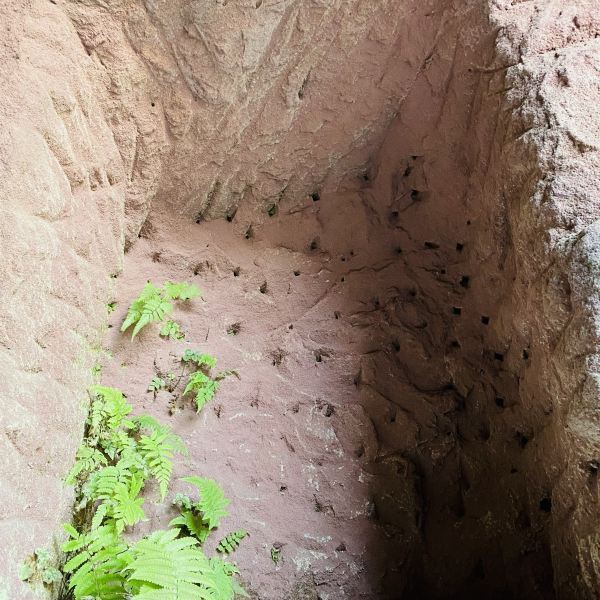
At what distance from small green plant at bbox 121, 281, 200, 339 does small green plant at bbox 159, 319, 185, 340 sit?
0.17 ft

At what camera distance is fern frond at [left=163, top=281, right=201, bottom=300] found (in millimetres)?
3883

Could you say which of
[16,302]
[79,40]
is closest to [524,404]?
[16,302]

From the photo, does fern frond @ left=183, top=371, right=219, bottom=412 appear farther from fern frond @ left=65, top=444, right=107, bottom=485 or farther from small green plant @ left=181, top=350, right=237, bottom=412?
fern frond @ left=65, top=444, right=107, bottom=485

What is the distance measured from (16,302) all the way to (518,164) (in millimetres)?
2502

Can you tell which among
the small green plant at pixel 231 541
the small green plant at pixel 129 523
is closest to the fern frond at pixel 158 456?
the small green plant at pixel 129 523

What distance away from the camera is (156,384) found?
3562mm

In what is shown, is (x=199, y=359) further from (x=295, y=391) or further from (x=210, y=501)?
(x=210, y=501)

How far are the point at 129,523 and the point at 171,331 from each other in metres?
1.28

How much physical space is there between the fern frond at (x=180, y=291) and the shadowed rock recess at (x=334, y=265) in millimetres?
109

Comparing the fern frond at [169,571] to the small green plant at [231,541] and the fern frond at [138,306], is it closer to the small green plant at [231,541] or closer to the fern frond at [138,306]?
the small green plant at [231,541]

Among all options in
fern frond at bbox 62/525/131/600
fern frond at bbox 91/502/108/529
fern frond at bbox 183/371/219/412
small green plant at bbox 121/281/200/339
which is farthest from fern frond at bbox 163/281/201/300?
fern frond at bbox 62/525/131/600

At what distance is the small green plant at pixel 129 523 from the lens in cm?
253

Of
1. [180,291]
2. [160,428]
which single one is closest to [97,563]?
[160,428]

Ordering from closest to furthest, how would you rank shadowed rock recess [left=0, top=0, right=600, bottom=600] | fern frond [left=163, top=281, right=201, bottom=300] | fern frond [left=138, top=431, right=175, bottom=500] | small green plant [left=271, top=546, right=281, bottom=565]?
shadowed rock recess [left=0, top=0, right=600, bottom=600] < fern frond [left=138, top=431, right=175, bottom=500] < small green plant [left=271, top=546, right=281, bottom=565] < fern frond [left=163, top=281, right=201, bottom=300]
